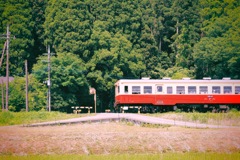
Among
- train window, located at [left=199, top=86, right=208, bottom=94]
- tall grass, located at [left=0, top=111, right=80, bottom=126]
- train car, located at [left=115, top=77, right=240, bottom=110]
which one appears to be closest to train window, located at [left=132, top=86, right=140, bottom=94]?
train car, located at [left=115, top=77, right=240, bottom=110]

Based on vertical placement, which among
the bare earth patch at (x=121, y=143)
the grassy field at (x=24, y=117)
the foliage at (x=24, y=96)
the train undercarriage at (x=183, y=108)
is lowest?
the bare earth patch at (x=121, y=143)

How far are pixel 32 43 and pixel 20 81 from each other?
5924mm

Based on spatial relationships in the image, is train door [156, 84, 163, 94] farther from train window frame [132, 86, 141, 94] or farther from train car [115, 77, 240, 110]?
train window frame [132, 86, 141, 94]

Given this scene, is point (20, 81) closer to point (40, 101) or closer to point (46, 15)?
point (40, 101)

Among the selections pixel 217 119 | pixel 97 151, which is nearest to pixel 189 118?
pixel 217 119

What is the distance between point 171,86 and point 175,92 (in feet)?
1.66

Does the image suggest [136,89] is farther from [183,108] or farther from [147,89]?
[183,108]

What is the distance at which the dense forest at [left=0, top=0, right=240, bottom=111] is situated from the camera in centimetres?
4312

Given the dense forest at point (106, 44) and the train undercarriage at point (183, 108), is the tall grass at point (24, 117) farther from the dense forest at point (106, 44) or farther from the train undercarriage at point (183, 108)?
the dense forest at point (106, 44)

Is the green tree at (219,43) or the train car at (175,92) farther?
the green tree at (219,43)

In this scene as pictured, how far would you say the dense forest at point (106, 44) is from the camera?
43125 mm

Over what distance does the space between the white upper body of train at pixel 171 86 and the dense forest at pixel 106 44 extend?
18.7 ft

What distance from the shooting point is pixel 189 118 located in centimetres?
2975

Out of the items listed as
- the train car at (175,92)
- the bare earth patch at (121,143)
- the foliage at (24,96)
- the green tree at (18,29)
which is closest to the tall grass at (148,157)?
the bare earth patch at (121,143)
